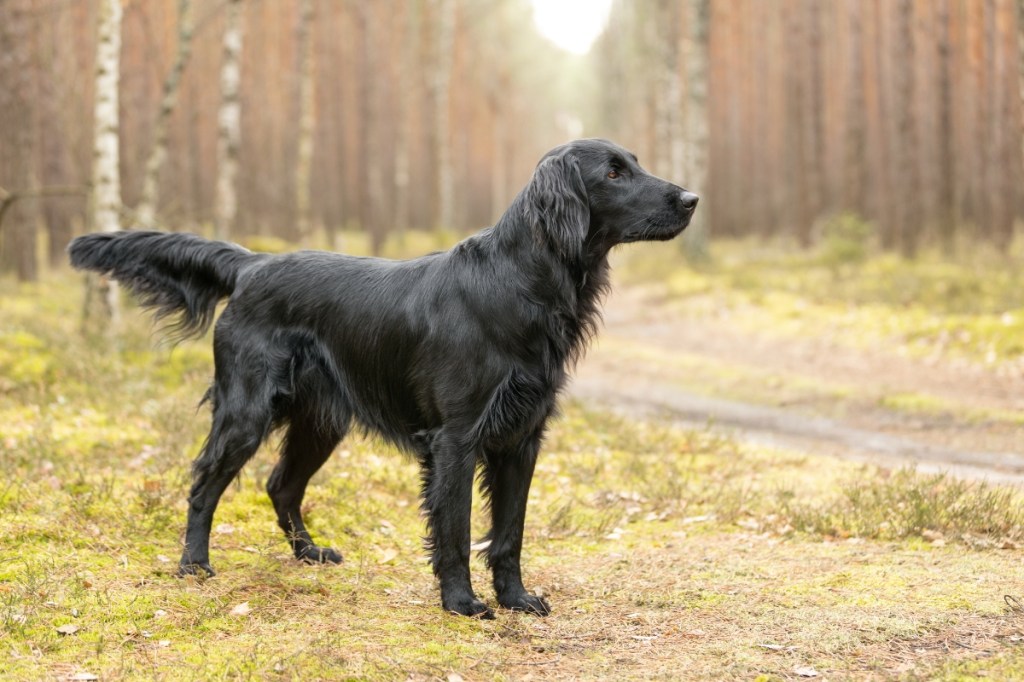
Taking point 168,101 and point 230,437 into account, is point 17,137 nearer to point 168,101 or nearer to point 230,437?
point 168,101

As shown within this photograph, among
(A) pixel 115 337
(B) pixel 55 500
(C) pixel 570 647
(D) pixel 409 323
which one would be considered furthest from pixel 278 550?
(A) pixel 115 337

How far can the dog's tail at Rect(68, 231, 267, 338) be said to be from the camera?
4859 mm

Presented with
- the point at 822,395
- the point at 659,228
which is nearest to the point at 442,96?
the point at 822,395

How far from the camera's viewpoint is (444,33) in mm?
27719

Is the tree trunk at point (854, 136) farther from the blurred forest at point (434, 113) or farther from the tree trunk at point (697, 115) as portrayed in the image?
the tree trunk at point (697, 115)

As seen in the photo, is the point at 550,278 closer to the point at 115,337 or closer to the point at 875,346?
the point at 115,337

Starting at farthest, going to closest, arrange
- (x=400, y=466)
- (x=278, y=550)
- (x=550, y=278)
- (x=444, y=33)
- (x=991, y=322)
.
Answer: (x=444, y=33) → (x=991, y=322) → (x=400, y=466) → (x=278, y=550) → (x=550, y=278)

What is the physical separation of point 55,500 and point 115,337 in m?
4.59

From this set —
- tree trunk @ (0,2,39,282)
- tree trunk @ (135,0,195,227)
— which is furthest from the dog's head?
tree trunk @ (0,2,39,282)

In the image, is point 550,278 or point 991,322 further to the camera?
point 991,322

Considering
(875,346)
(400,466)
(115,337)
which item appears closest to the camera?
(400,466)

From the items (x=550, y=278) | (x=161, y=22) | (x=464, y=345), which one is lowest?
(x=464, y=345)

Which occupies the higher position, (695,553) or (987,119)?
(987,119)

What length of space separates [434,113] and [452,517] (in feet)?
84.4
